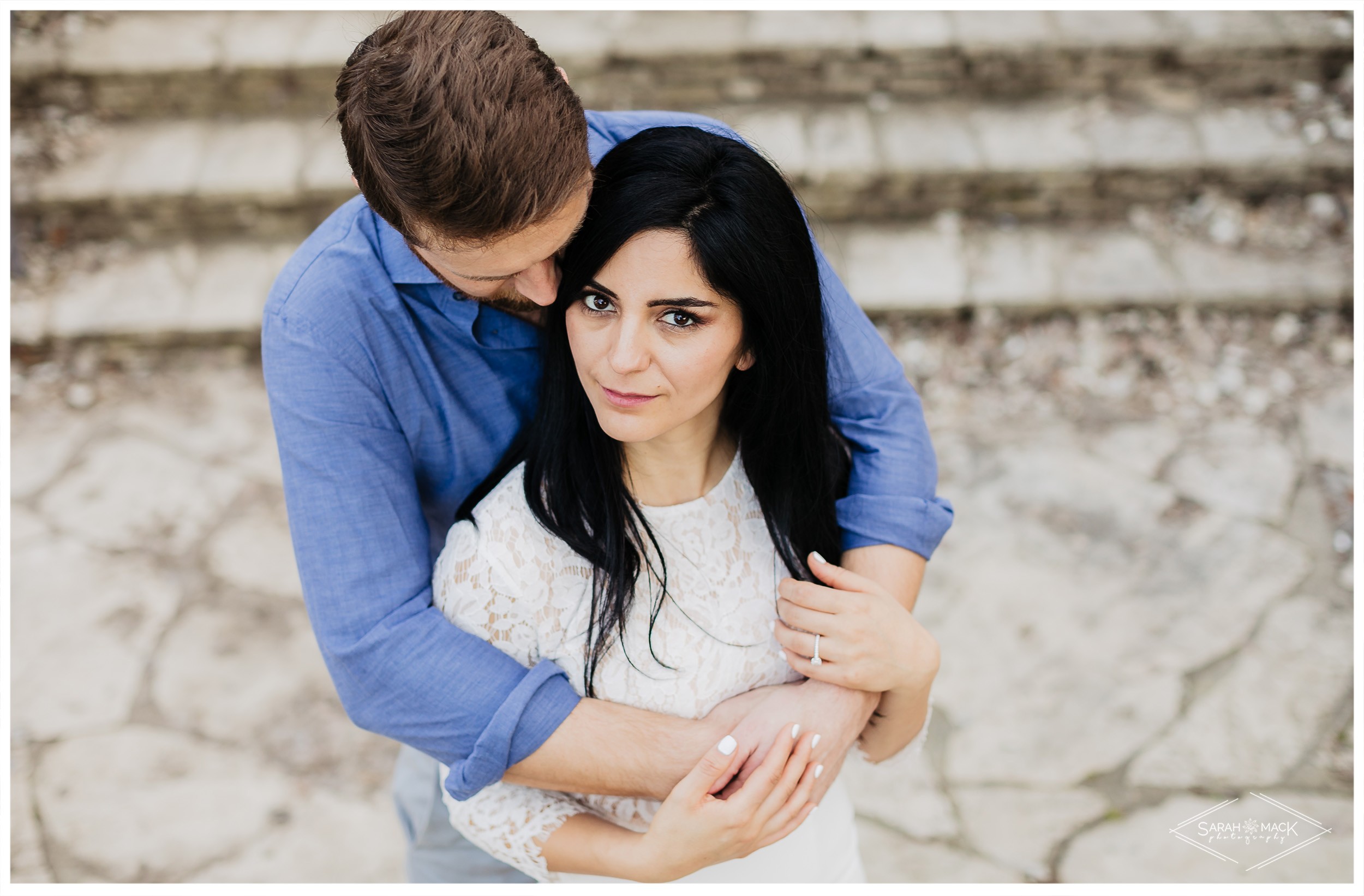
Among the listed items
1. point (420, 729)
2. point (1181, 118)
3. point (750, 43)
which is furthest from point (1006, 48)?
point (420, 729)

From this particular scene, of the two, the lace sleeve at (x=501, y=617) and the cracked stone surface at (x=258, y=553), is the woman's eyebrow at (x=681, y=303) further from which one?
the cracked stone surface at (x=258, y=553)

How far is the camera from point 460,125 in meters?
1.19

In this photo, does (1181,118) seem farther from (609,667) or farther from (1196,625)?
(609,667)

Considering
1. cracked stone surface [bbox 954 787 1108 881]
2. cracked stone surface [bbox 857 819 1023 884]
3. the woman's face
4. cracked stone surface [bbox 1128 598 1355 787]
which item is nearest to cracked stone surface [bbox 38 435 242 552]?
the woman's face

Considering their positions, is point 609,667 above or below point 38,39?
below

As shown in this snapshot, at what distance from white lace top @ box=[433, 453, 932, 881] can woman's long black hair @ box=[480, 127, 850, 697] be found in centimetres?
3

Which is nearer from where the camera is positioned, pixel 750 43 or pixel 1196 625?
pixel 1196 625

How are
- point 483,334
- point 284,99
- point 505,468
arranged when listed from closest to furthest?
point 483,334
point 505,468
point 284,99

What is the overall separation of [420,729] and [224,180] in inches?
124

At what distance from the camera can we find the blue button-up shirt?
1541 mm

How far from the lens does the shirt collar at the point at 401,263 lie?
62.3 inches

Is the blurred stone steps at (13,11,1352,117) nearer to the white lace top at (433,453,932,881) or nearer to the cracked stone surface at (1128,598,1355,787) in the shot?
the cracked stone surface at (1128,598,1355,787)

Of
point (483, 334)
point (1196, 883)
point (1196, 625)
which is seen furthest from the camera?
point (1196, 625)

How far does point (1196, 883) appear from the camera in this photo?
99.4 inches
